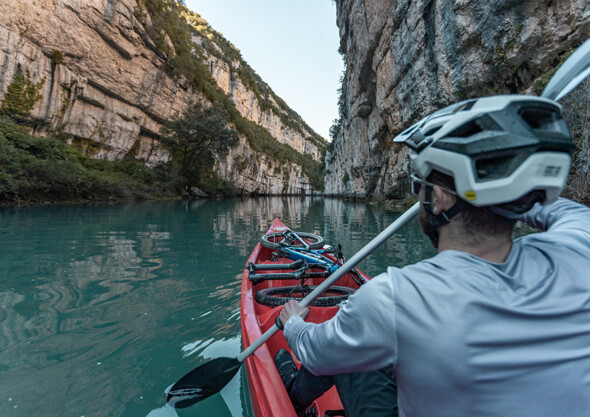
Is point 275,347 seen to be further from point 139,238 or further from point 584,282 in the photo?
point 139,238

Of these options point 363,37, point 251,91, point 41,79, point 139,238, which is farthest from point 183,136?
point 251,91

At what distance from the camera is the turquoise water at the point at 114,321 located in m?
2.00

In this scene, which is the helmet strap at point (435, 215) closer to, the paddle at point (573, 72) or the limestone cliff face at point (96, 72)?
the paddle at point (573, 72)

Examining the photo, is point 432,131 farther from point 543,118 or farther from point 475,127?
point 543,118

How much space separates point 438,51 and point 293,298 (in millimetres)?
14250

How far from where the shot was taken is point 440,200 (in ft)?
2.96

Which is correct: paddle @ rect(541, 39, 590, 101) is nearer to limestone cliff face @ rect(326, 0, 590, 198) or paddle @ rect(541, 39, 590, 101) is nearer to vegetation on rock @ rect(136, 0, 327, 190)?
limestone cliff face @ rect(326, 0, 590, 198)

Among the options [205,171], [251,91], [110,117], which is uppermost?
[251,91]

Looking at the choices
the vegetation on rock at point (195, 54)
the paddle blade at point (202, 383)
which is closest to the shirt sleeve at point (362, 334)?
the paddle blade at point (202, 383)

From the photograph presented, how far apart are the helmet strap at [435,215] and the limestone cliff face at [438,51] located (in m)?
12.4

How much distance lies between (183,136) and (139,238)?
22.2 meters

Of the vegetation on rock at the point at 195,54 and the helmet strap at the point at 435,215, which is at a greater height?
the vegetation on rock at the point at 195,54

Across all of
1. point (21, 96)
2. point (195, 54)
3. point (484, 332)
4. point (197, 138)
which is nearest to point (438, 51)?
point (484, 332)

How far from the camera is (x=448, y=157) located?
34.1 inches
